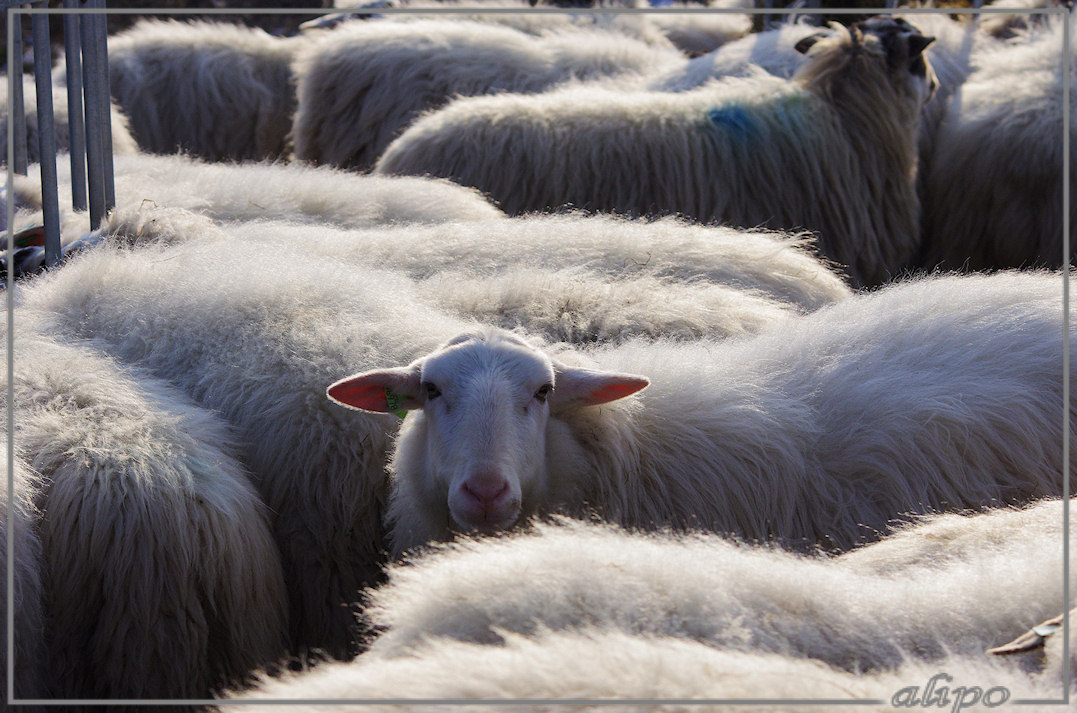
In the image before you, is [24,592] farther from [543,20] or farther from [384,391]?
[543,20]

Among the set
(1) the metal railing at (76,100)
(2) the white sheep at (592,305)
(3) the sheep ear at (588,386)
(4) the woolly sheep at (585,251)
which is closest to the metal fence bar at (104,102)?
(1) the metal railing at (76,100)

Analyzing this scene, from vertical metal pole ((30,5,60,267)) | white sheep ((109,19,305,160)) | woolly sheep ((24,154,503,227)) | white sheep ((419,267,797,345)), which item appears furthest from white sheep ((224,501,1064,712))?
white sheep ((109,19,305,160))

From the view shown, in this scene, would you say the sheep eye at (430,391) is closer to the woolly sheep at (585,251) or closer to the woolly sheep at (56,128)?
the woolly sheep at (585,251)

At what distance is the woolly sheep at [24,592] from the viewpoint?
197 cm

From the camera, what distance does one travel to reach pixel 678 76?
612 cm

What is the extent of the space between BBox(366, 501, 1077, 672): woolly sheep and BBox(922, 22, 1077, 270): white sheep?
3.60m

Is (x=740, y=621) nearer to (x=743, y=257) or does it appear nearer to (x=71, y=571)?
(x=71, y=571)

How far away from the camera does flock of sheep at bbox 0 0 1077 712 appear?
1.53m

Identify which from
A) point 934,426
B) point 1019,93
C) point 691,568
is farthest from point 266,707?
point 1019,93

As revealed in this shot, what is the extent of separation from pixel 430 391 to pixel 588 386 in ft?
1.04

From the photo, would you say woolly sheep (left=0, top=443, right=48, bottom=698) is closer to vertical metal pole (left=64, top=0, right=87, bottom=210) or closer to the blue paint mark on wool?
vertical metal pole (left=64, top=0, right=87, bottom=210)

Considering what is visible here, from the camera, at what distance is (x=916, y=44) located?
5.06 metres

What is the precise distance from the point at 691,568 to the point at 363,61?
209 inches

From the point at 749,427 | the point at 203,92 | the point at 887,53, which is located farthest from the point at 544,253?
the point at 203,92
